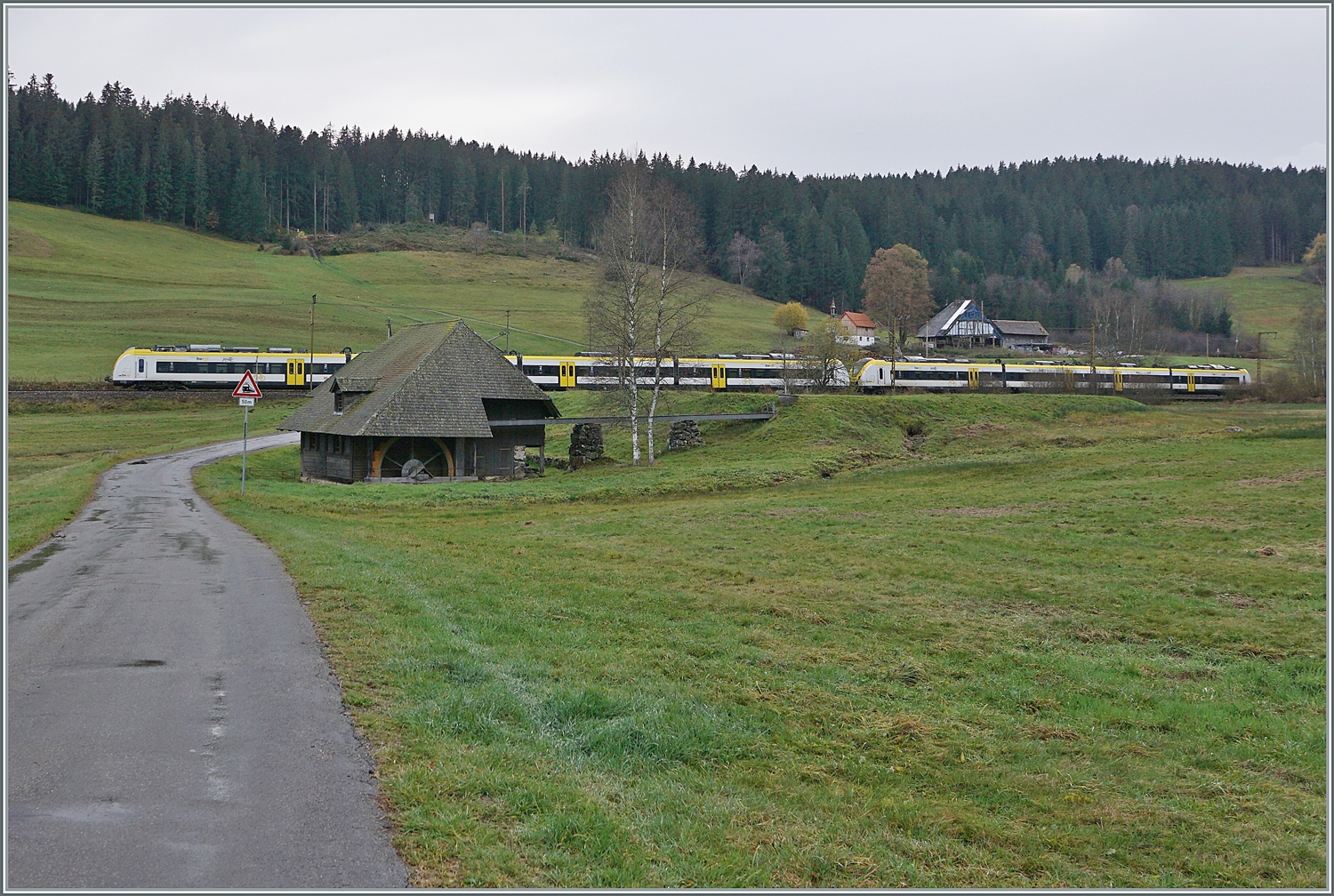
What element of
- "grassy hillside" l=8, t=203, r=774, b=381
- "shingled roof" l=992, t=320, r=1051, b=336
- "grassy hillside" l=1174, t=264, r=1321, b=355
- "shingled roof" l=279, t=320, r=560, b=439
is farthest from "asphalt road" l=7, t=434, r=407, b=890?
"shingled roof" l=992, t=320, r=1051, b=336

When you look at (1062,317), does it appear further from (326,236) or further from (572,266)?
(326,236)

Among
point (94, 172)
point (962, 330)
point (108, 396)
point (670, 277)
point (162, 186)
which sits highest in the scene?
point (94, 172)

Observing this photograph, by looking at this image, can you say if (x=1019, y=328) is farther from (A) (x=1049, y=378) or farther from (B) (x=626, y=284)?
(B) (x=626, y=284)

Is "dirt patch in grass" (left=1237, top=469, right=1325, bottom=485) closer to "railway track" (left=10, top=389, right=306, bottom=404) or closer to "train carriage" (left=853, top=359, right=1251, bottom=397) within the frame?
"train carriage" (left=853, top=359, right=1251, bottom=397)

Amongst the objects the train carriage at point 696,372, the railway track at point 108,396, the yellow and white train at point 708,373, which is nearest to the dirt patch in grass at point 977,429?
the yellow and white train at point 708,373

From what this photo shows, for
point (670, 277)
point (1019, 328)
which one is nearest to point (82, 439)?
point (670, 277)

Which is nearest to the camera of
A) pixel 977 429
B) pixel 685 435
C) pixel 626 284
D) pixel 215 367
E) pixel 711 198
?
pixel 626 284

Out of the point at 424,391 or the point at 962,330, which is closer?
the point at 424,391

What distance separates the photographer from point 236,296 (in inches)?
4205

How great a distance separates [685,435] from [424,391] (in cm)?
1509

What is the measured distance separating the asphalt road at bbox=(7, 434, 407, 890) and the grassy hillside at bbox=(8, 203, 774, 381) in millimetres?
64495

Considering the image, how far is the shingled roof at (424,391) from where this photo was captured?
124 feet

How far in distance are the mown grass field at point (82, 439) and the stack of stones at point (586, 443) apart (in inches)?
803

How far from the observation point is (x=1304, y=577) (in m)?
16.8
